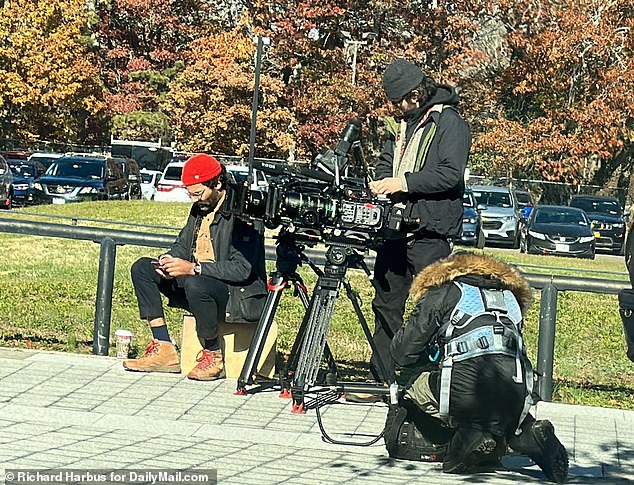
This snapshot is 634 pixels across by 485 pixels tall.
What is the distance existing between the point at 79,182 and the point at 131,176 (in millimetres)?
5244

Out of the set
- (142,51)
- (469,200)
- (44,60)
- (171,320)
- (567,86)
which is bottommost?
(171,320)

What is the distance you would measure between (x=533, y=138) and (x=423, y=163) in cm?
4187

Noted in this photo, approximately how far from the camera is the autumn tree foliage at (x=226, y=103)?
51.6 meters

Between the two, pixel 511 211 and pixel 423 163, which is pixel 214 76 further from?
pixel 423 163

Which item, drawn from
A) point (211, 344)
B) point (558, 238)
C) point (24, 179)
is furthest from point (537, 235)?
point (211, 344)

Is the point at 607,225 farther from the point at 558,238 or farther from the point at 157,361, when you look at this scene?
the point at 157,361

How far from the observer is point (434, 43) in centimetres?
4875

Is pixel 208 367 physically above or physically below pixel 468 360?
below

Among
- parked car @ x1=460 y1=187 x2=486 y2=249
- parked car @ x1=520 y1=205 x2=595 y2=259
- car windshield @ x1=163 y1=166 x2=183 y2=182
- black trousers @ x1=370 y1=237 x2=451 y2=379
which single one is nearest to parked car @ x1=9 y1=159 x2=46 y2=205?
car windshield @ x1=163 y1=166 x2=183 y2=182

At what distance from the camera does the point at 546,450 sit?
6.60 metres

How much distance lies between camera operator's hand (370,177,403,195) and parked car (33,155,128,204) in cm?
3053

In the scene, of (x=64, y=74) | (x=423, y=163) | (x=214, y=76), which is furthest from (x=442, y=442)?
(x=64, y=74)

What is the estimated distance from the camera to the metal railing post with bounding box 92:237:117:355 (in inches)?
382

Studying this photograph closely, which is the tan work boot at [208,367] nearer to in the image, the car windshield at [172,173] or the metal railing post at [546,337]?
the metal railing post at [546,337]
